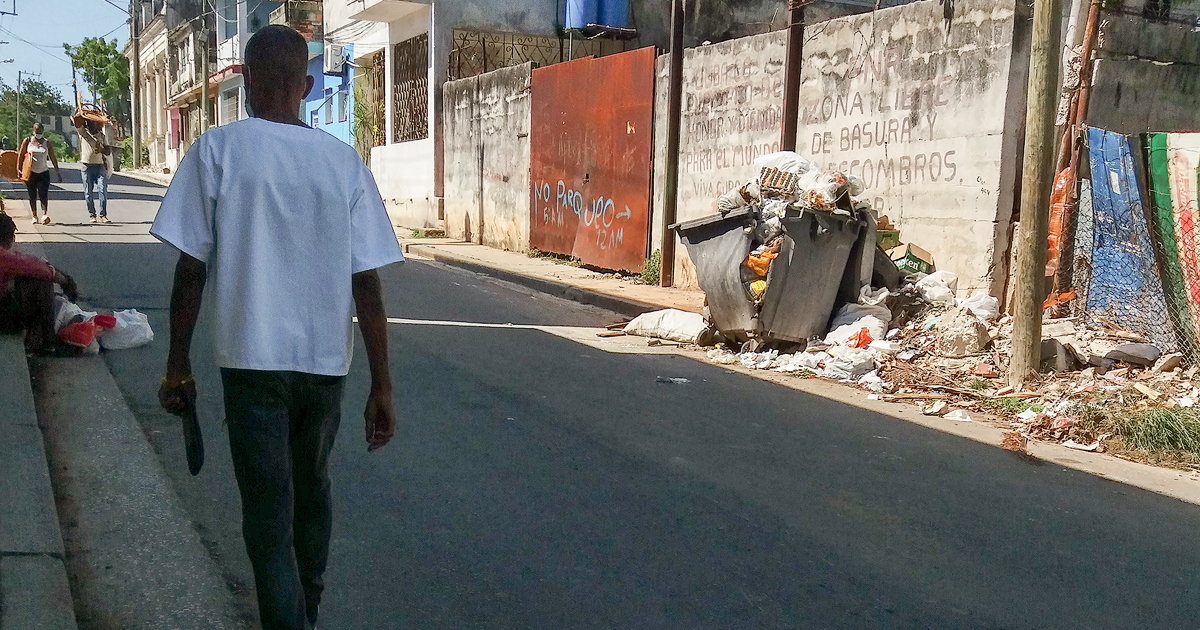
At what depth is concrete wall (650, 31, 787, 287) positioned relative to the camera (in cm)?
1031

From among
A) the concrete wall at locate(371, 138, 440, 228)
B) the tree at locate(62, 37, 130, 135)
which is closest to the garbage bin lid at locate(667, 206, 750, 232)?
the concrete wall at locate(371, 138, 440, 228)

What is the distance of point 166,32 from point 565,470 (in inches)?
2117

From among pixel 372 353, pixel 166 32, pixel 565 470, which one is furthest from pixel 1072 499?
pixel 166 32

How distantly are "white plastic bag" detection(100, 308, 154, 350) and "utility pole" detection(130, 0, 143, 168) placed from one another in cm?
5413

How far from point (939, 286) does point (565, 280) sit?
5.33m

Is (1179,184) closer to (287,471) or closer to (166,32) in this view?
(287,471)

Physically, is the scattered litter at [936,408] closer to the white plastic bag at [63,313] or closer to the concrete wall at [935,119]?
the concrete wall at [935,119]

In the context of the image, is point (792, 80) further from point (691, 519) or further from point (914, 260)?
point (691, 519)

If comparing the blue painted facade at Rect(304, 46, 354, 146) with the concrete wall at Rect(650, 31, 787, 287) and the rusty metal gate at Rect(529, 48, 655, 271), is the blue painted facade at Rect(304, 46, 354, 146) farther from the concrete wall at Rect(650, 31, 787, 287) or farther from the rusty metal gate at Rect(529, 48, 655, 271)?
the concrete wall at Rect(650, 31, 787, 287)

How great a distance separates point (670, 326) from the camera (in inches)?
344

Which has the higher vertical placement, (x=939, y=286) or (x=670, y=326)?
(x=939, y=286)

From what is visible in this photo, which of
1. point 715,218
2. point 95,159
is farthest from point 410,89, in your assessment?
point 715,218

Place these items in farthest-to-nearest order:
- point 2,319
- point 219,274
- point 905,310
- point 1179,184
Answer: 1. point 905,310
2. point 1179,184
3. point 2,319
4. point 219,274

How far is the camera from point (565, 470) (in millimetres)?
4602
